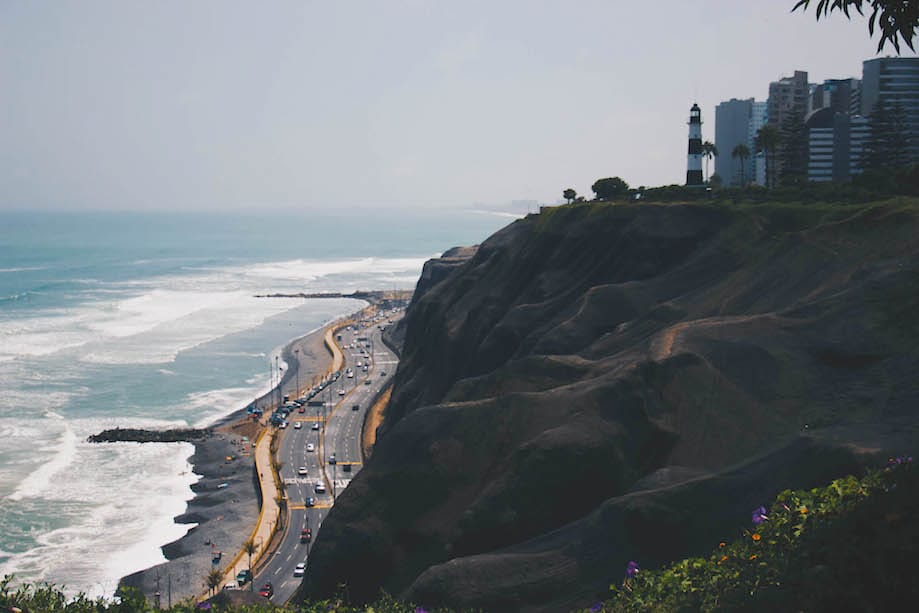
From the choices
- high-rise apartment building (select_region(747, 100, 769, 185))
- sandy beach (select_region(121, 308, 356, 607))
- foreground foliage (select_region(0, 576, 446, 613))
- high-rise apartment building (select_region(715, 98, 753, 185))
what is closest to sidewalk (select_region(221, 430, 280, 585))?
sandy beach (select_region(121, 308, 356, 607))

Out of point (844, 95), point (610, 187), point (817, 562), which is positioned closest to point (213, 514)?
point (610, 187)

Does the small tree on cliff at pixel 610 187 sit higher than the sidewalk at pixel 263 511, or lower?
higher

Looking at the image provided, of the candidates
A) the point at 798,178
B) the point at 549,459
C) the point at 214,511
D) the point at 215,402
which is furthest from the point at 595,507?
the point at 215,402

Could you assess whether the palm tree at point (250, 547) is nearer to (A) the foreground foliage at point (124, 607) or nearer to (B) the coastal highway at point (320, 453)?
(B) the coastal highway at point (320, 453)

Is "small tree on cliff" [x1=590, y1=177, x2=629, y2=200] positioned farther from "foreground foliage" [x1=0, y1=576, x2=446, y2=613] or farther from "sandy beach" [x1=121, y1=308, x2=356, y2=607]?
"foreground foliage" [x1=0, y1=576, x2=446, y2=613]

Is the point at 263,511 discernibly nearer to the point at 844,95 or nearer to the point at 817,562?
the point at 817,562

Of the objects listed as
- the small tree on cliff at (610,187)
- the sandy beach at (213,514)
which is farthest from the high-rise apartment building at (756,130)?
the sandy beach at (213,514)
